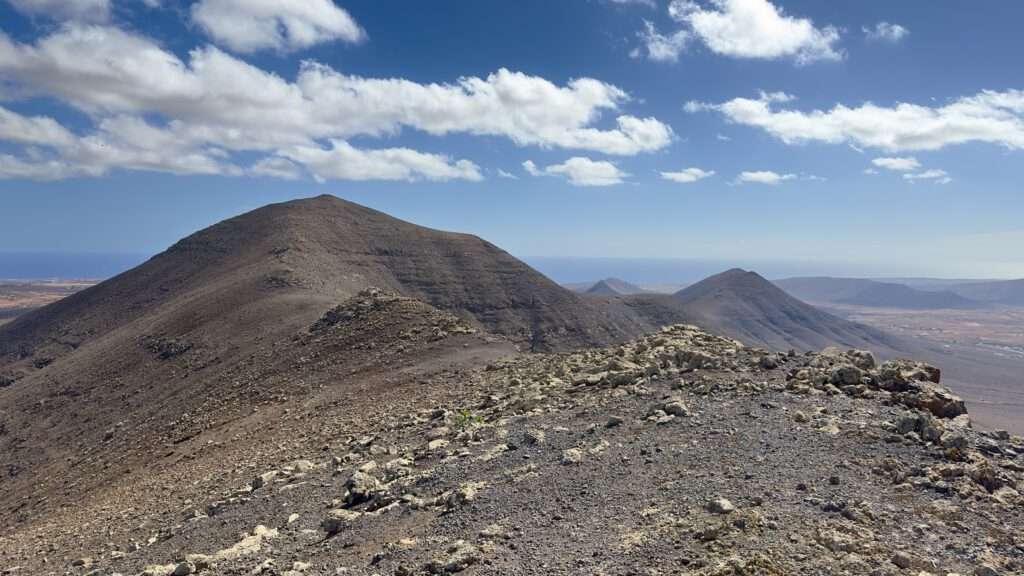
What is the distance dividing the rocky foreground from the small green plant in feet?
0.22

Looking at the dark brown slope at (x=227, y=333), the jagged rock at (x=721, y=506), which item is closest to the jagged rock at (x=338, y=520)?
the jagged rock at (x=721, y=506)

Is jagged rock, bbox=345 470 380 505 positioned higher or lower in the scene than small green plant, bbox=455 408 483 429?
lower

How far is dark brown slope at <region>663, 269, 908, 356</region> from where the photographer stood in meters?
134

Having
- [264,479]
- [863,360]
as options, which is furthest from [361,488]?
[863,360]

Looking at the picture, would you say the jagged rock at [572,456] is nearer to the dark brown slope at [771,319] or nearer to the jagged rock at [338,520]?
the jagged rock at [338,520]

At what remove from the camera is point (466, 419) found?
13.1 m

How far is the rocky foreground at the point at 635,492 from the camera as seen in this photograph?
21.2 ft

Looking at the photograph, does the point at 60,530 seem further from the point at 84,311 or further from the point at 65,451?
the point at 84,311

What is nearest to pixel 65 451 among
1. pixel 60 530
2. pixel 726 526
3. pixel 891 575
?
pixel 60 530

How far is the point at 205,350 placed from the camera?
32094mm

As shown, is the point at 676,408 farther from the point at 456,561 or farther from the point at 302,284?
the point at 302,284

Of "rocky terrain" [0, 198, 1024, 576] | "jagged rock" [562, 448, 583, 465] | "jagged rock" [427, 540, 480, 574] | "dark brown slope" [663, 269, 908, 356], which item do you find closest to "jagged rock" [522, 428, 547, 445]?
"rocky terrain" [0, 198, 1024, 576]

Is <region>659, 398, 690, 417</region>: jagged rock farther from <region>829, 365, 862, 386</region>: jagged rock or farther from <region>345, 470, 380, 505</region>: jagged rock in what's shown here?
<region>345, 470, 380, 505</region>: jagged rock

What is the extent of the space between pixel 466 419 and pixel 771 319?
14667cm
